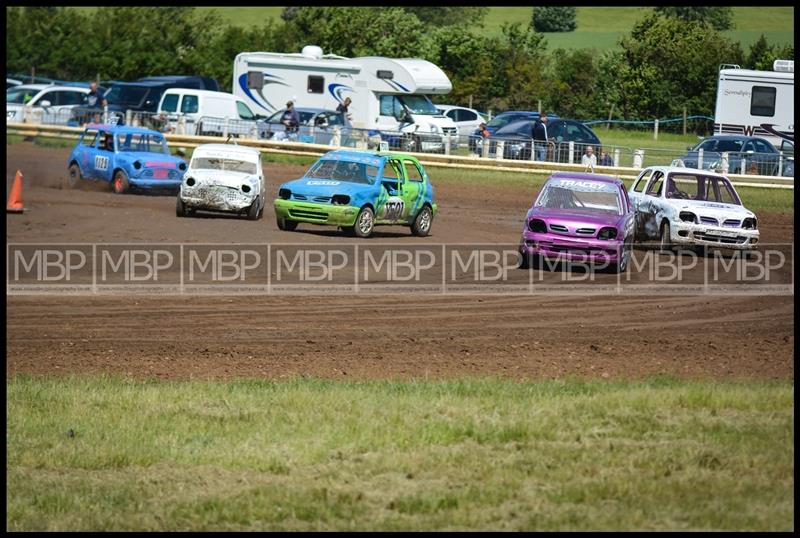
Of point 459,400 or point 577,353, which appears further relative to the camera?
point 577,353

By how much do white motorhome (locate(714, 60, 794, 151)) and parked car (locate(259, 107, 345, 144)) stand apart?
10.9 m

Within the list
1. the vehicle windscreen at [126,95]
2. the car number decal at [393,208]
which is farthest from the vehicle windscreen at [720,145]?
the vehicle windscreen at [126,95]

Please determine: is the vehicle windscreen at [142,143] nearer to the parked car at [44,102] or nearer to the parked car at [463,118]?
the parked car at [44,102]

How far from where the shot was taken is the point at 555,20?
71.2 m

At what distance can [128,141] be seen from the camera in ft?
88.9

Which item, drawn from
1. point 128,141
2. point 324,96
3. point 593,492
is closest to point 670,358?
point 593,492

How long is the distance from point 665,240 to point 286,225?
252 inches

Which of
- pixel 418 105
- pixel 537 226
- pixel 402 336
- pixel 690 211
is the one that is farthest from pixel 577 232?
pixel 418 105

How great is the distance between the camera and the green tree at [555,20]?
7100 centimetres

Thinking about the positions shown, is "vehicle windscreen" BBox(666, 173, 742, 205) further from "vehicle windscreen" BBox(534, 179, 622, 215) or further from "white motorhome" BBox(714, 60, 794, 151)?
"white motorhome" BBox(714, 60, 794, 151)

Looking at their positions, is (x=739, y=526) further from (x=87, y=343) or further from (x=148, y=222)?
(x=148, y=222)

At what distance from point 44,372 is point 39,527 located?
205 inches

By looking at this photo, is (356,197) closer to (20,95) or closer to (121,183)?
(121,183)

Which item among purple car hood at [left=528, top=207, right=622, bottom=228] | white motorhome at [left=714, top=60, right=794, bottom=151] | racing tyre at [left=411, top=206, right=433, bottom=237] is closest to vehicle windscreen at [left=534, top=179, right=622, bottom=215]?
purple car hood at [left=528, top=207, right=622, bottom=228]
